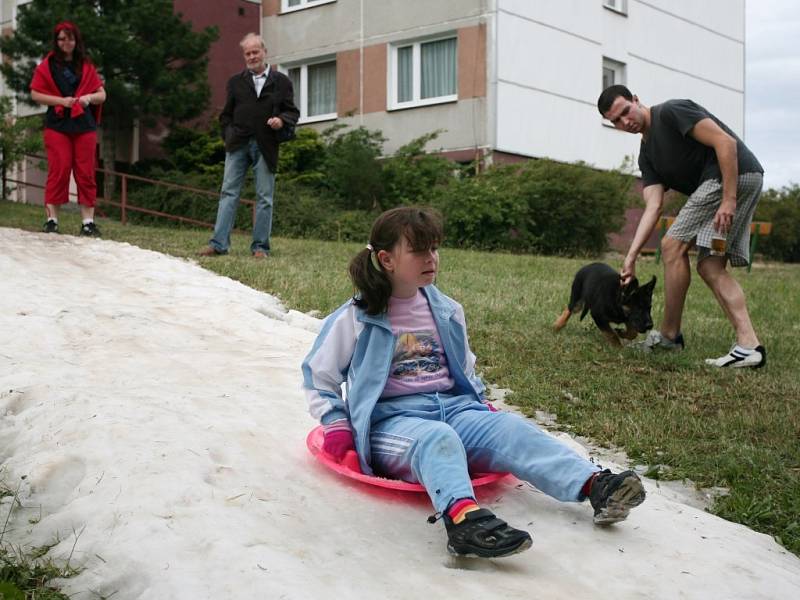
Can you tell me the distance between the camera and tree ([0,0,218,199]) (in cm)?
1888

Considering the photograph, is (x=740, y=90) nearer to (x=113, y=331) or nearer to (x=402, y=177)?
(x=402, y=177)

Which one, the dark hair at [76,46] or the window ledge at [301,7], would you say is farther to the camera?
the window ledge at [301,7]

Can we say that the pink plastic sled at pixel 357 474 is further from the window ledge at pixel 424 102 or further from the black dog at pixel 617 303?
the window ledge at pixel 424 102

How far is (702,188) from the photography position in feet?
21.6

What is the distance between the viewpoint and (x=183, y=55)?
1989 centimetres

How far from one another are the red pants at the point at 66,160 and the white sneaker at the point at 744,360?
6.61 metres

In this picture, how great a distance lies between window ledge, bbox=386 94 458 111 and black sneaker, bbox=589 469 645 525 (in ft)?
57.0

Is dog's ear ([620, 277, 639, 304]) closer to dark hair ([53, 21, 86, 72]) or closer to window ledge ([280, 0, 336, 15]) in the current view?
dark hair ([53, 21, 86, 72])

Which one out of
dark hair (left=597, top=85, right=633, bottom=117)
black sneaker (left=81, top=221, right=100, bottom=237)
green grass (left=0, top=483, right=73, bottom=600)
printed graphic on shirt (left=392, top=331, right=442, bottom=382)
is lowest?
green grass (left=0, top=483, right=73, bottom=600)

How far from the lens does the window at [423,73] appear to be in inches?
812

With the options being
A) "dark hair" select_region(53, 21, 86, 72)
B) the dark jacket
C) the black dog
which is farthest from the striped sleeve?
"dark hair" select_region(53, 21, 86, 72)

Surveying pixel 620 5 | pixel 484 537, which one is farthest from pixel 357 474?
pixel 620 5

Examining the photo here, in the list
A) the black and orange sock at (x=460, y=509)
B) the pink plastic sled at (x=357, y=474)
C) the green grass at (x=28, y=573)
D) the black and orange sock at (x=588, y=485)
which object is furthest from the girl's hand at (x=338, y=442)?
the green grass at (x=28, y=573)

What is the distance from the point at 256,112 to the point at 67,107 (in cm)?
191
